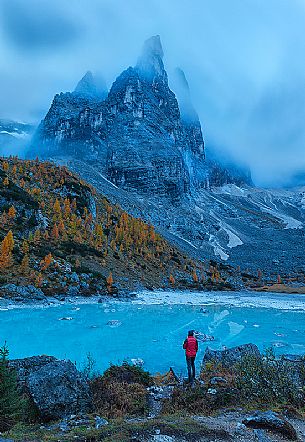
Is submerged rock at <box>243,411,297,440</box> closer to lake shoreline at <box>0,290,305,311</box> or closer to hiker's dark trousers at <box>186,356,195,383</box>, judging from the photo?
hiker's dark trousers at <box>186,356,195,383</box>

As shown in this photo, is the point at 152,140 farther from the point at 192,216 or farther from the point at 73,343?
the point at 73,343

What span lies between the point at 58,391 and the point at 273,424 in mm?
5259

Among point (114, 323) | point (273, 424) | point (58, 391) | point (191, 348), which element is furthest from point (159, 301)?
point (273, 424)

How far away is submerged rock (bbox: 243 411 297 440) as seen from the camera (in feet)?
24.7

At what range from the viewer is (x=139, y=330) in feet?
113

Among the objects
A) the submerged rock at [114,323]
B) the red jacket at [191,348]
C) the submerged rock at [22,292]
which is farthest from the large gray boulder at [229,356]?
the submerged rock at [22,292]

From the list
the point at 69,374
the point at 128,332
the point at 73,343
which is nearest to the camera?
the point at 69,374

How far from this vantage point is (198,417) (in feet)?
28.3

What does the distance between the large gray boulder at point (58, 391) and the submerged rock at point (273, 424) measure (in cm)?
424

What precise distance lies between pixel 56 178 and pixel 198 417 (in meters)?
96.7

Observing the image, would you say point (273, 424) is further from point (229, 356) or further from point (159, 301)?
point (159, 301)

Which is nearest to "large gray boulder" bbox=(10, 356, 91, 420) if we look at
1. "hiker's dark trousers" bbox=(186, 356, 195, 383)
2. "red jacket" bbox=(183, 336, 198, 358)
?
"hiker's dark trousers" bbox=(186, 356, 195, 383)

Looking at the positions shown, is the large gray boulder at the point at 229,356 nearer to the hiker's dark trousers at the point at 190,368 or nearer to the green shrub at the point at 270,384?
the hiker's dark trousers at the point at 190,368

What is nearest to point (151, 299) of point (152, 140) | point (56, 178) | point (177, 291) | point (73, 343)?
point (177, 291)
